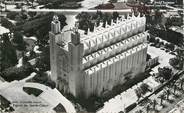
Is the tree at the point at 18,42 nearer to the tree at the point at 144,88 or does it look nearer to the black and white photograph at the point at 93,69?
the black and white photograph at the point at 93,69

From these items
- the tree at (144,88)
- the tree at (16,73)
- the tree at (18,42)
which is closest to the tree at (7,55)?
the tree at (16,73)

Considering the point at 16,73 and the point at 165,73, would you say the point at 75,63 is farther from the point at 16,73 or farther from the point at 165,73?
the point at 165,73

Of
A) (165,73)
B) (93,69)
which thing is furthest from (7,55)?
(165,73)

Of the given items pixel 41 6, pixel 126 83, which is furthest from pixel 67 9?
pixel 126 83

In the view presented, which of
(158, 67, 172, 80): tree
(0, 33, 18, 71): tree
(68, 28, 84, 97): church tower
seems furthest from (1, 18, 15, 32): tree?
(158, 67, 172, 80): tree

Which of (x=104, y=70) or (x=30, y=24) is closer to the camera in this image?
(x=104, y=70)

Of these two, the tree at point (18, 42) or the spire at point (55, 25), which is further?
the tree at point (18, 42)

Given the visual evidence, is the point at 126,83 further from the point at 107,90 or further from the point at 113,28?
the point at 113,28
